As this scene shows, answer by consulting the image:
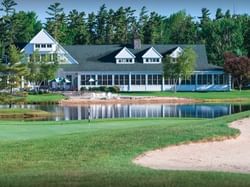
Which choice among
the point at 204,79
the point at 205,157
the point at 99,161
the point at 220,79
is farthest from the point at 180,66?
the point at 99,161

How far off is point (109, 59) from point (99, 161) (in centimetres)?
7689

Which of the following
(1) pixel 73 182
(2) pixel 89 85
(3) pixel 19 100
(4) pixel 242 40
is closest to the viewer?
(1) pixel 73 182

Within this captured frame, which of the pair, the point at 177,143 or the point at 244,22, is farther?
the point at 244,22

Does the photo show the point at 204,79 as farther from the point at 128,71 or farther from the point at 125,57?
the point at 125,57

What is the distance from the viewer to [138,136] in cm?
1888

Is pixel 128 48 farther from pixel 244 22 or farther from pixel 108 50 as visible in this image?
pixel 244 22

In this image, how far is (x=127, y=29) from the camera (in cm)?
12031

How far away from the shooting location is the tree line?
10688cm

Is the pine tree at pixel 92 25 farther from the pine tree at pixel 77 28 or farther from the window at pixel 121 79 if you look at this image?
the window at pixel 121 79

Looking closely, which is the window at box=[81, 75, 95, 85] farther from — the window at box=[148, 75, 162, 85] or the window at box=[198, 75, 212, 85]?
the window at box=[198, 75, 212, 85]

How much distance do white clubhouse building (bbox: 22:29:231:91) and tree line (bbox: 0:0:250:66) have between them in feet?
49.4

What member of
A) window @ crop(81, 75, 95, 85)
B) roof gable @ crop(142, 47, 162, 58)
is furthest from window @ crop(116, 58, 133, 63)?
window @ crop(81, 75, 95, 85)

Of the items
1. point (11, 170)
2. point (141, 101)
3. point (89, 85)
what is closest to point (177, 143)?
point (11, 170)

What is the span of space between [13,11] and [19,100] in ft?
190
